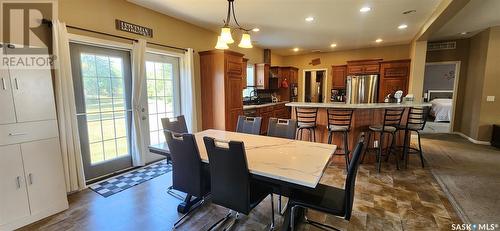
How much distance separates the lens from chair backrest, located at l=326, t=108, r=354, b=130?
3781 millimetres

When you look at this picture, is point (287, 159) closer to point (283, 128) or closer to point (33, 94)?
point (283, 128)

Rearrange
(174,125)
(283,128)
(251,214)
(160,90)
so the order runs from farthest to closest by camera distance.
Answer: (160,90) → (174,125) → (283,128) → (251,214)

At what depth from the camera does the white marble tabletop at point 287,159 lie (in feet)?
4.91

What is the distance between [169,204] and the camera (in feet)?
8.57

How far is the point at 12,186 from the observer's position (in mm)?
2090

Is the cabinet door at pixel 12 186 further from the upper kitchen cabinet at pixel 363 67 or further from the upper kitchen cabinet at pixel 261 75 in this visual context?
the upper kitchen cabinet at pixel 363 67

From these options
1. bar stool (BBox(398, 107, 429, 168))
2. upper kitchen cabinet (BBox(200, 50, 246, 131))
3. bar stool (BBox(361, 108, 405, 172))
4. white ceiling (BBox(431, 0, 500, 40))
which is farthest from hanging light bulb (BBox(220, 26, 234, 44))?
white ceiling (BBox(431, 0, 500, 40))

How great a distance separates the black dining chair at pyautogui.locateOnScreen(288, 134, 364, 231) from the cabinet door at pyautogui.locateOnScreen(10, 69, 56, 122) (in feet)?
8.55

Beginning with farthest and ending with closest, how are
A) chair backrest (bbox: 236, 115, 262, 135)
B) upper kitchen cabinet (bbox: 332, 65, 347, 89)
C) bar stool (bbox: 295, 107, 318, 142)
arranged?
upper kitchen cabinet (bbox: 332, 65, 347, 89) < bar stool (bbox: 295, 107, 318, 142) < chair backrest (bbox: 236, 115, 262, 135)

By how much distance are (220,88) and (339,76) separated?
4624 mm

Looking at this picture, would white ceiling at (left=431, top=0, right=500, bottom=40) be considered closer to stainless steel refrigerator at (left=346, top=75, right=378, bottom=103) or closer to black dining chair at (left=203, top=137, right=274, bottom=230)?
stainless steel refrigerator at (left=346, top=75, right=378, bottom=103)

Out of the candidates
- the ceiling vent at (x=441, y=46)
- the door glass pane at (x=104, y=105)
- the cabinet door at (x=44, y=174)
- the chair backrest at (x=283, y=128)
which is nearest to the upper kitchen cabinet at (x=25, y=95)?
the cabinet door at (x=44, y=174)

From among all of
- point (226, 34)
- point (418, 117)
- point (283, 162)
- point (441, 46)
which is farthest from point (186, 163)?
point (441, 46)

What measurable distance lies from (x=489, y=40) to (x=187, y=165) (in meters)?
6.82
